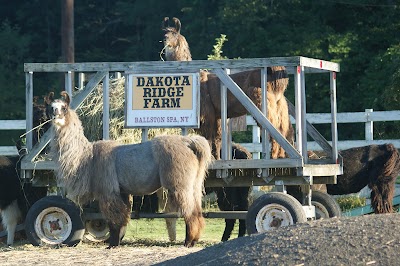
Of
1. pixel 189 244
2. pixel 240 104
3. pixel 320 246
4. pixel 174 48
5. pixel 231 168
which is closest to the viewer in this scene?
pixel 320 246

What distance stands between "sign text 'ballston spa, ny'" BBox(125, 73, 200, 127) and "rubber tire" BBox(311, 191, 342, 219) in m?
2.73

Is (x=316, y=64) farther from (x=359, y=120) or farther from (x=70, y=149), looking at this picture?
(x=359, y=120)

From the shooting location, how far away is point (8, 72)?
37344mm

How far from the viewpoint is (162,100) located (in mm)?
14125

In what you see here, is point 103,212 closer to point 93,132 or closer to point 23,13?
point 93,132

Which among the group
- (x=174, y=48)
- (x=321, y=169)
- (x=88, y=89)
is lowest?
(x=321, y=169)

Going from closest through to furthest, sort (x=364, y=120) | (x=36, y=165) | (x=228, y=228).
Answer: (x=36, y=165), (x=228, y=228), (x=364, y=120)

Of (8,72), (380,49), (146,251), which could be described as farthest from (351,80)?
(146,251)

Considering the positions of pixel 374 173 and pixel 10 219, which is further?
pixel 374 173

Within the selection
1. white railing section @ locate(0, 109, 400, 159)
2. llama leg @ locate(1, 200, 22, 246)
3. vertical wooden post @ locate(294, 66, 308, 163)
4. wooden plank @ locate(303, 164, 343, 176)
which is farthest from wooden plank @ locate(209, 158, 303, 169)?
white railing section @ locate(0, 109, 400, 159)

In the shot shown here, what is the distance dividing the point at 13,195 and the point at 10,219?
36 centimetres

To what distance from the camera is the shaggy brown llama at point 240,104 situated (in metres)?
14.5

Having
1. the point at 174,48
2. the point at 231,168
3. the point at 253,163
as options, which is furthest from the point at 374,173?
the point at 174,48

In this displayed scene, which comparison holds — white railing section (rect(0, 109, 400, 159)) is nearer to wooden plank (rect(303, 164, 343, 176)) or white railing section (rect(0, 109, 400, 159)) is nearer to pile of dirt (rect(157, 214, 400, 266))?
wooden plank (rect(303, 164, 343, 176))
